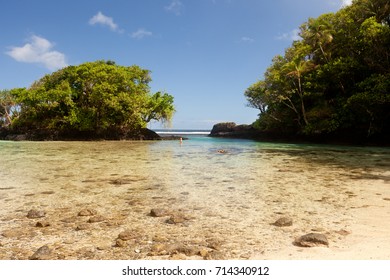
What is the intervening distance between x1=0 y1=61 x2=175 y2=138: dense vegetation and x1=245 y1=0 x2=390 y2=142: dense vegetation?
59.4ft

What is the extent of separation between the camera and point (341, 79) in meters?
31.5

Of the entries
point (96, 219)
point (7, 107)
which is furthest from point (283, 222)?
point (7, 107)

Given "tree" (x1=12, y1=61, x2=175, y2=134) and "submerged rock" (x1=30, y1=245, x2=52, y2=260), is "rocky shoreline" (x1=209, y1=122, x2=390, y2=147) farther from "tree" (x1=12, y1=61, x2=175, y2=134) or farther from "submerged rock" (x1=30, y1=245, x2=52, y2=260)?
"submerged rock" (x1=30, y1=245, x2=52, y2=260)

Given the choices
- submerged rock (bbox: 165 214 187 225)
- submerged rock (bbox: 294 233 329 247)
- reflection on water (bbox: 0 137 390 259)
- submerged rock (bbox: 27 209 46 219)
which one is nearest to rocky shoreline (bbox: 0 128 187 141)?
reflection on water (bbox: 0 137 390 259)

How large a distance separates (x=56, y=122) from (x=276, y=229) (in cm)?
4106

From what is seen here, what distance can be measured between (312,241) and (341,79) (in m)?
32.3

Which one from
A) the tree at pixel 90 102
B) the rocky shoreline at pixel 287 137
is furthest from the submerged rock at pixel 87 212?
the tree at pixel 90 102

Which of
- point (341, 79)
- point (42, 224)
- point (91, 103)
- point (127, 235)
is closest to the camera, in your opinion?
point (127, 235)

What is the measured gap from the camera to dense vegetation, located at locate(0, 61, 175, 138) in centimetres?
3781

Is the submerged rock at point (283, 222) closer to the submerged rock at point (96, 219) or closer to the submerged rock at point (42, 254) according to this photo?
the submerged rock at point (96, 219)

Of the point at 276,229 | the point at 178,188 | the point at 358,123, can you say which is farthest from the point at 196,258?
the point at 358,123

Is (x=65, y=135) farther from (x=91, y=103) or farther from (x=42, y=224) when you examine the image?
(x=42, y=224)

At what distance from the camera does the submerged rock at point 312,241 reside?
3.76m

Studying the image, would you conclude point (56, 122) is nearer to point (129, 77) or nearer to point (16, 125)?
point (16, 125)
